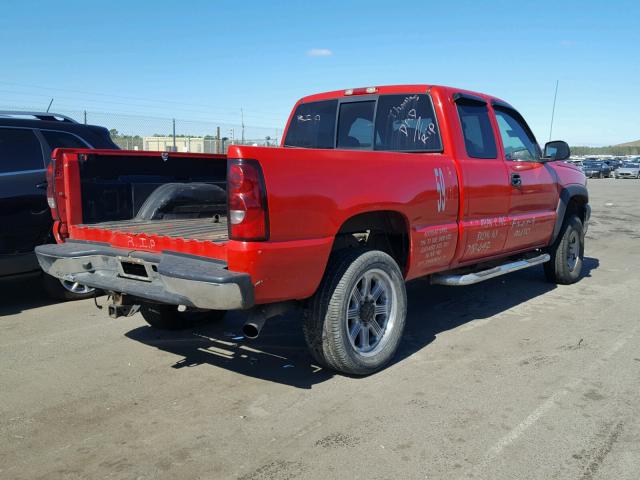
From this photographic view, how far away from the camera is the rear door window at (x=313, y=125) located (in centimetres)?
573

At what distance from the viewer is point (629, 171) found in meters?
47.9

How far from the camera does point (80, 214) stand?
4520mm

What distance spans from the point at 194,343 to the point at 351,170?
2.11 m

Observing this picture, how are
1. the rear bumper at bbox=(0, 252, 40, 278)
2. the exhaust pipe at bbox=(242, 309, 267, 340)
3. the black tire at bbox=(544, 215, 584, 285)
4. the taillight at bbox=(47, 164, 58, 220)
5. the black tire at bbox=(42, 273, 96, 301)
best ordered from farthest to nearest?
the black tire at bbox=(544, 215, 584, 285), the black tire at bbox=(42, 273, 96, 301), the rear bumper at bbox=(0, 252, 40, 278), the taillight at bbox=(47, 164, 58, 220), the exhaust pipe at bbox=(242, 309, 267, 340)

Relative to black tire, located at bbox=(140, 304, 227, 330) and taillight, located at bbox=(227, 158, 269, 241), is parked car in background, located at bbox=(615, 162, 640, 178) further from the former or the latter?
taillight, located at bbox=(227, 158, 269, 241)

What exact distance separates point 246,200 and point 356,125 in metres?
2.53

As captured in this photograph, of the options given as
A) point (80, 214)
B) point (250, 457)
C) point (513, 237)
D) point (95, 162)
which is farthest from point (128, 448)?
point (513, 237)

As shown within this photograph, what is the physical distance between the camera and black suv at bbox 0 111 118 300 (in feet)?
18.6

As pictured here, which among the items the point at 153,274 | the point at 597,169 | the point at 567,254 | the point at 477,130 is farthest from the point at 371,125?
the point at 597,169

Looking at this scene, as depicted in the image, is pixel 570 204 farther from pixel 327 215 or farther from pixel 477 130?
pixel 327 215

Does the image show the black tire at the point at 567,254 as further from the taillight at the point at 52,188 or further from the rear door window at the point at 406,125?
the taillight at the point at 52,188

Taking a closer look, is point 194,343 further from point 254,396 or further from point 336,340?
point 336,340

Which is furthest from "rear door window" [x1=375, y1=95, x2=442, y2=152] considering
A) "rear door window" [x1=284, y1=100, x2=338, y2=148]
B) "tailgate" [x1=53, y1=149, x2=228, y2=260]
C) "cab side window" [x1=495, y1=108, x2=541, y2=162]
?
"tailgate" [x1=53, y1=149, x2=228, y2=260]

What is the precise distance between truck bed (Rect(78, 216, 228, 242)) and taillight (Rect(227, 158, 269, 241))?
0.41 metres
